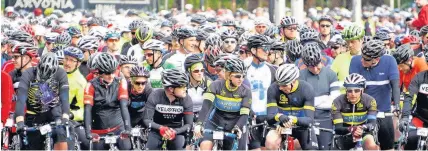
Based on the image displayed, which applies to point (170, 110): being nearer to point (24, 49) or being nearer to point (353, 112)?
point (24, 49)

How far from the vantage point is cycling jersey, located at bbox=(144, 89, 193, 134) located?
18.4 m

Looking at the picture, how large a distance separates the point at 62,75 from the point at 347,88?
353 centimetres

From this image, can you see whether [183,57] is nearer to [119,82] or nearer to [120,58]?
[120,58]

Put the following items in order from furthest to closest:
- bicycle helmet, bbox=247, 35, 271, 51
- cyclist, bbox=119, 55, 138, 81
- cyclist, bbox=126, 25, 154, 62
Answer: cyclist, bbox=126, 25, 154, 62 → bicycle helmet, bbox=247, 35, 271, 51 → cyclist, bbox=119, 55, 138, 81

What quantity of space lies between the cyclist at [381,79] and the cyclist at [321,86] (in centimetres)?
57

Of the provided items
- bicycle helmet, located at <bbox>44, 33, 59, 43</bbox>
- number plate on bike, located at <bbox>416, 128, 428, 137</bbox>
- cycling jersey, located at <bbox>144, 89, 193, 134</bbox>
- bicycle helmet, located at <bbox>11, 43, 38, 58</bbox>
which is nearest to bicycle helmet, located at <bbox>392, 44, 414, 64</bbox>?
number plate on bike, located at <bbox>416, 128, 428, 137</bbox>

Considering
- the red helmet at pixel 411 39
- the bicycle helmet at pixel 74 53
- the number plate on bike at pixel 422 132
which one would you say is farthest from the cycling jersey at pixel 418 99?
the red helmet at pixel 411 39

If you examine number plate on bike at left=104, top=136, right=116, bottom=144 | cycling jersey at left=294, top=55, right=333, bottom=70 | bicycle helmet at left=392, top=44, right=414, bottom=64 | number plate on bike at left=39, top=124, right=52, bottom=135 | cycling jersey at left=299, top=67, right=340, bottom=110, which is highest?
bicycle helmet at left=392, top=44, right=414, bottom=64

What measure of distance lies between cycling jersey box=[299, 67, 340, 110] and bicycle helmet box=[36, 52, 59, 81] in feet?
11.5

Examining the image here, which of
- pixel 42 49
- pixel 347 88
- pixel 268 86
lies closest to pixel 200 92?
pixel 268 86

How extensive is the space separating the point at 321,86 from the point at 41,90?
12.2 feet

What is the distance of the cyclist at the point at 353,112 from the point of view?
1883cm

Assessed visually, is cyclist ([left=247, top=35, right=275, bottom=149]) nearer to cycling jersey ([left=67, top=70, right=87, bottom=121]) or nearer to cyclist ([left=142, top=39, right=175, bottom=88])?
cyclist ([left=142, top=39, right=175, bottom=88])

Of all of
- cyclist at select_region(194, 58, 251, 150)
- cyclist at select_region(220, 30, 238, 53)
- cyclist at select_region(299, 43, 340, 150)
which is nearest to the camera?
cyclist at select_region(194, 58, 251, 150)
